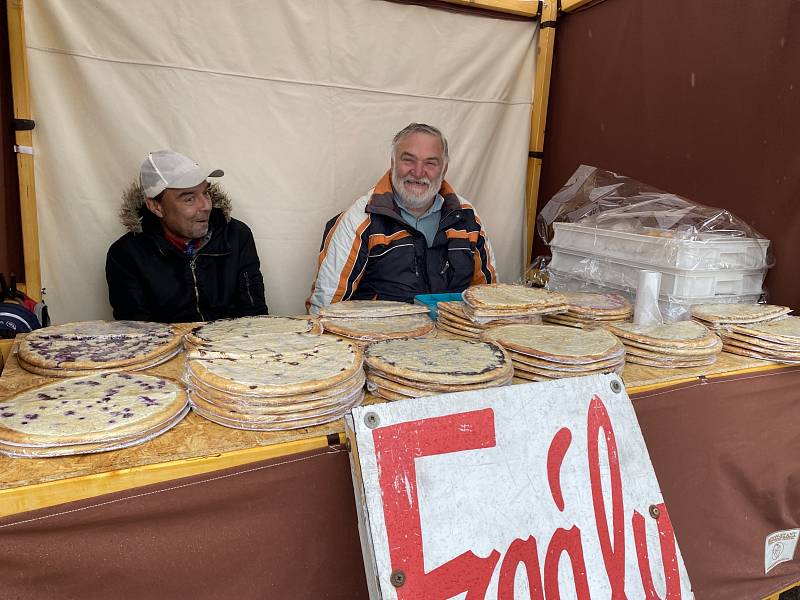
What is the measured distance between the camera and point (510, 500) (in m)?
1.15

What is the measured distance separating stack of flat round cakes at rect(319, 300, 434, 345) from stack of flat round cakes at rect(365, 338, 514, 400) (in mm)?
197

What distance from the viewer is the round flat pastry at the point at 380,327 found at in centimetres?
187

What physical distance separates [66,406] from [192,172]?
6.04ft

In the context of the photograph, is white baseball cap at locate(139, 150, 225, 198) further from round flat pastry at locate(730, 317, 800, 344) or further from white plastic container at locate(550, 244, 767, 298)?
round flat pastry at locate(730, 317, 800, 344)

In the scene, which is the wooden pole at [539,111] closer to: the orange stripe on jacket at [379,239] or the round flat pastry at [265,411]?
the orange stripe on jacket at [379,239]

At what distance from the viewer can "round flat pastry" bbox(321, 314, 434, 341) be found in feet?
6.14

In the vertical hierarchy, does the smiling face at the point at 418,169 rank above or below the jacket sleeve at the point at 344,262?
above

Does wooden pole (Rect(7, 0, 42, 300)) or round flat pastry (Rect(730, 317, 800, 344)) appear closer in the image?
round flat pastry (Rect(730, 317, 800, 344))

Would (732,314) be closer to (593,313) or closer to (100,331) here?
(593,313)

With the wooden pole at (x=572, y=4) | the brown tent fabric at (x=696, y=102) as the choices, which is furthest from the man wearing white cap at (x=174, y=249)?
the wooden pole at (x=572, y=4)

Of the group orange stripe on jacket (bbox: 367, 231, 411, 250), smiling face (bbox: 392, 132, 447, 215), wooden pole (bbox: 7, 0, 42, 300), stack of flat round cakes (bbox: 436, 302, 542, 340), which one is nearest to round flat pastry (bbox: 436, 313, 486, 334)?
stack of flat round cakes (bbox: 436, 302, 542, 340)

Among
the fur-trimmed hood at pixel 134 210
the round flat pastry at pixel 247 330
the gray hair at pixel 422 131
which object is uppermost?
the gray hair at pixel 422 131

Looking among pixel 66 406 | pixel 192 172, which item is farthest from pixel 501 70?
pixel 66 406

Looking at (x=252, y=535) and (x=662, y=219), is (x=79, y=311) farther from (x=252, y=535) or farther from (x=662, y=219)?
(x=662, y=219)
